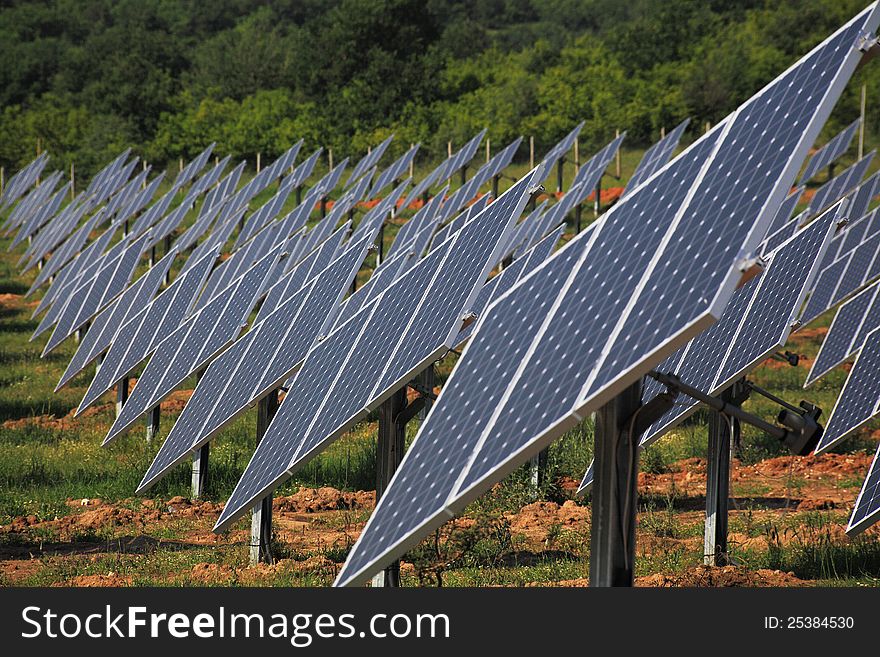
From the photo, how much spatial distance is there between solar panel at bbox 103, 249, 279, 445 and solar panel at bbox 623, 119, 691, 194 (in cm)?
971

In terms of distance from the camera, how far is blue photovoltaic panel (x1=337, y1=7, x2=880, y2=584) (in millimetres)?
5480

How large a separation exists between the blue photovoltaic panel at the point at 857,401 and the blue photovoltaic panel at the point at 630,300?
213 inches

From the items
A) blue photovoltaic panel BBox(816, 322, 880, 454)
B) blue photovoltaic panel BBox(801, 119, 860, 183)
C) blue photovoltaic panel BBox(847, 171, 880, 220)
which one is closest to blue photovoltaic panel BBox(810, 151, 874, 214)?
blue photovoltaic panel BBox(847, 171, 880, 220)

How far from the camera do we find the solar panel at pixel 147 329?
1758 centimetres

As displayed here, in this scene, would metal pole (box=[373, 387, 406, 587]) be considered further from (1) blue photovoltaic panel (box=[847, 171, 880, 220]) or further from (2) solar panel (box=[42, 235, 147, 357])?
(1) blue photovoltaic panel (box=[847, 171, 880, 220])

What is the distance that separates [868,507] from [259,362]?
214 inches

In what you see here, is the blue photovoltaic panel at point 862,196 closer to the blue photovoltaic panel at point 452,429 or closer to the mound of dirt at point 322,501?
the mound of dirt at point 322,501

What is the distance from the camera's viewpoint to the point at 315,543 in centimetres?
1252

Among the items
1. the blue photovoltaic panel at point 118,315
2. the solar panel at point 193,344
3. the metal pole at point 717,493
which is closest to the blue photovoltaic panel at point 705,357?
the metal pole at point 717,493

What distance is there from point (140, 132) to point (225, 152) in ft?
35.1

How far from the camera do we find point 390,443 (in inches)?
360

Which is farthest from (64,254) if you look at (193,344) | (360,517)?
(360,517)

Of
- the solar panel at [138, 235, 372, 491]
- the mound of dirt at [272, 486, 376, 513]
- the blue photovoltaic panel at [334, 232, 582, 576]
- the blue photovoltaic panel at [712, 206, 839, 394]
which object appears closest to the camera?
the blue photovoltaic panel at [334, 232, 582, 576]

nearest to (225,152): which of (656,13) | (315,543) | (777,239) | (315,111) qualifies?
(315,111)
